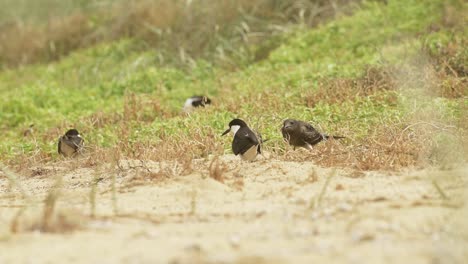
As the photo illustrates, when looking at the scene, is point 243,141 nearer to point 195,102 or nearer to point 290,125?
point 290,125

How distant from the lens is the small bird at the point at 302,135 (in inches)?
293

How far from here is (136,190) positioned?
20.2 ft

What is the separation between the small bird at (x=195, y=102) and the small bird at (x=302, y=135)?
2.80 meters

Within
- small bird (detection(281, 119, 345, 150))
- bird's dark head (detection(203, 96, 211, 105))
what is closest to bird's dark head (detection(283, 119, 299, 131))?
small bird (detection(281, 119, 345, 150))

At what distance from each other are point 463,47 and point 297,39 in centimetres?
322

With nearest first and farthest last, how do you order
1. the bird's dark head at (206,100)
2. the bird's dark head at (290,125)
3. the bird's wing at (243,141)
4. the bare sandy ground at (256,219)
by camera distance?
the bare sandy ground at (256,219), the bird's wing at (243,141), the bird's dark head at (290,125), the bird's dark head at (206,100)

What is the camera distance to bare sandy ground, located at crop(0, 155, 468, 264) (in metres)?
4.02

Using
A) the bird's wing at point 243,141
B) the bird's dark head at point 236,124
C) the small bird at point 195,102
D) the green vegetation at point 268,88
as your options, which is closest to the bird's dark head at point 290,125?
the green vegetation at point 268,88

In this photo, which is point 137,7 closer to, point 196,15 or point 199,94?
point 196,15

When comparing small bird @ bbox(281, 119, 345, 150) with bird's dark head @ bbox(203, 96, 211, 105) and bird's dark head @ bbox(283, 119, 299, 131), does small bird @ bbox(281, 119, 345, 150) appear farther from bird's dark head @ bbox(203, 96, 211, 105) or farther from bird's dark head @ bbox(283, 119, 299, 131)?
bird's dark head @ bbox(203, 96, 211, 105)

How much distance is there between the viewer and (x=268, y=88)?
427 inches

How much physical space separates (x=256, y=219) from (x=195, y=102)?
20.0 feet

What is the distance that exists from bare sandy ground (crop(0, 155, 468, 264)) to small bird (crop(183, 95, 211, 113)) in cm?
374

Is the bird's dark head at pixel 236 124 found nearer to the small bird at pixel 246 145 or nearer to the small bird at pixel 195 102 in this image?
the small bird at pixel 246 145
